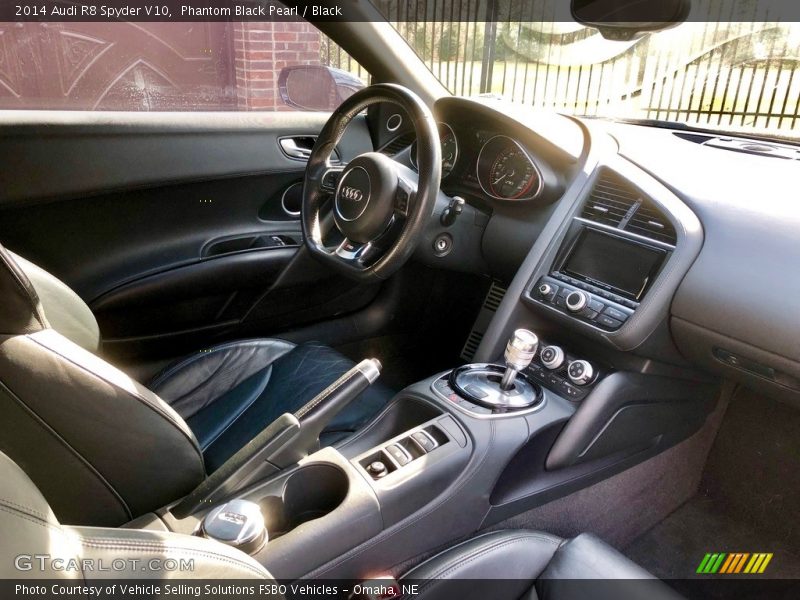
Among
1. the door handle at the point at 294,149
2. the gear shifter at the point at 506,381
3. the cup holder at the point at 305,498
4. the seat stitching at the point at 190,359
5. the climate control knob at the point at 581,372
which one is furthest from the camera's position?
the door handle at the point at 294,149

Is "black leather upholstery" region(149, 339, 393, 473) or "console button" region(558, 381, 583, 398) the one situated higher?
"console button" region(558, 381, 583, 398)

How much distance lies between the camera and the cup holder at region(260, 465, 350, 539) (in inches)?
41.1

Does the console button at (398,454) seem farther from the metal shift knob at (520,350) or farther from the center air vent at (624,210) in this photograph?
the center air vent at (624,210)

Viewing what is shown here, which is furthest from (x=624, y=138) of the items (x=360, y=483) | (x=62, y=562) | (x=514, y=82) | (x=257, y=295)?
(x=62, y=562)

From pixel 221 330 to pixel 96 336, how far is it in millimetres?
663

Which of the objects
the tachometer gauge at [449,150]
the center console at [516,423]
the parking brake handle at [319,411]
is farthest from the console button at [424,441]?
the tachometer gauge at [449,150]

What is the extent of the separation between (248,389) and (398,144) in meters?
0.84

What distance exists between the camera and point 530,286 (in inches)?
58.4

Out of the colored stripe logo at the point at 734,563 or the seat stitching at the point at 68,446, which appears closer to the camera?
the seat stitching at the point at 68,446

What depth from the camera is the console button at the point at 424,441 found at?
1.15m

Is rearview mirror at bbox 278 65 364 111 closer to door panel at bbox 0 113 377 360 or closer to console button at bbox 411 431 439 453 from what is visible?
door panel at bbox 0 113 377 360

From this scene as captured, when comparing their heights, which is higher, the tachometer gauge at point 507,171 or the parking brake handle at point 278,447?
the tachometer gauge at point 507,171

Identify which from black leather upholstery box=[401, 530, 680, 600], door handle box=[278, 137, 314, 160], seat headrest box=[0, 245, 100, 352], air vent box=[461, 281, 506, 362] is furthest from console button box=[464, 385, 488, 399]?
door handle box=[278, 137, 314, 160]

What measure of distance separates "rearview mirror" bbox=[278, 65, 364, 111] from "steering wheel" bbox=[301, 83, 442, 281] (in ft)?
1.80
